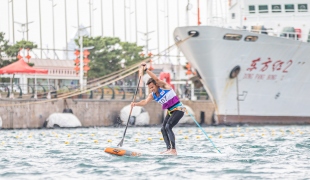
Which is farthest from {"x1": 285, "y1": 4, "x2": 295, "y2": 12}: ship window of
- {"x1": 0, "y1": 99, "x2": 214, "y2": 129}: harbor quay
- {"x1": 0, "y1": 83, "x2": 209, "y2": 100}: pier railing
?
{"x1": 0, "y1": 83, "x2": 209, "y2": 100}: pier railing

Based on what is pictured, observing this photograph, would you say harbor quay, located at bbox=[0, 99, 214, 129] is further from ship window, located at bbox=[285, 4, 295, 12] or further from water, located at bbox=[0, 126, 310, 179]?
water, located at bbox=[0, 126, 310, 179]

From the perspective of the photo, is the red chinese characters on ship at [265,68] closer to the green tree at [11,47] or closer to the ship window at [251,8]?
the ship window at [251,8]

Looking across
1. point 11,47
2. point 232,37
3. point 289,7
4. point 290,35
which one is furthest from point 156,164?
point 11,47

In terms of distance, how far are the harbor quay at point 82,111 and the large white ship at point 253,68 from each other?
15.5ft

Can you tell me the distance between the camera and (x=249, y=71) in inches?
1748

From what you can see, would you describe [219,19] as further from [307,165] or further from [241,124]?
[307,165]

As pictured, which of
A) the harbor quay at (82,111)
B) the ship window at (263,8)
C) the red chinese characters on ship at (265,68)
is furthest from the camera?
the ship window at (263,8)

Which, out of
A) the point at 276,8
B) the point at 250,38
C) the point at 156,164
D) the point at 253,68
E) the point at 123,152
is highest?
the point at 276,8

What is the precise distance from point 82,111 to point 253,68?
29.2 ft

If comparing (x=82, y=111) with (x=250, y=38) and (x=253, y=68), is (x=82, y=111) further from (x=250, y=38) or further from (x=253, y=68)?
(x=250, y=38)

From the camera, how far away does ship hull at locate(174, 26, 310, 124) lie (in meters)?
43.4

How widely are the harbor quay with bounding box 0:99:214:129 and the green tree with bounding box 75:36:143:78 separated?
1731 centimetres

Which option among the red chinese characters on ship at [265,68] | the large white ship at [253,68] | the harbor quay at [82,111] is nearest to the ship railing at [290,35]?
the large white ship at [253,68]

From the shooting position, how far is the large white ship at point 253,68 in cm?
4347
